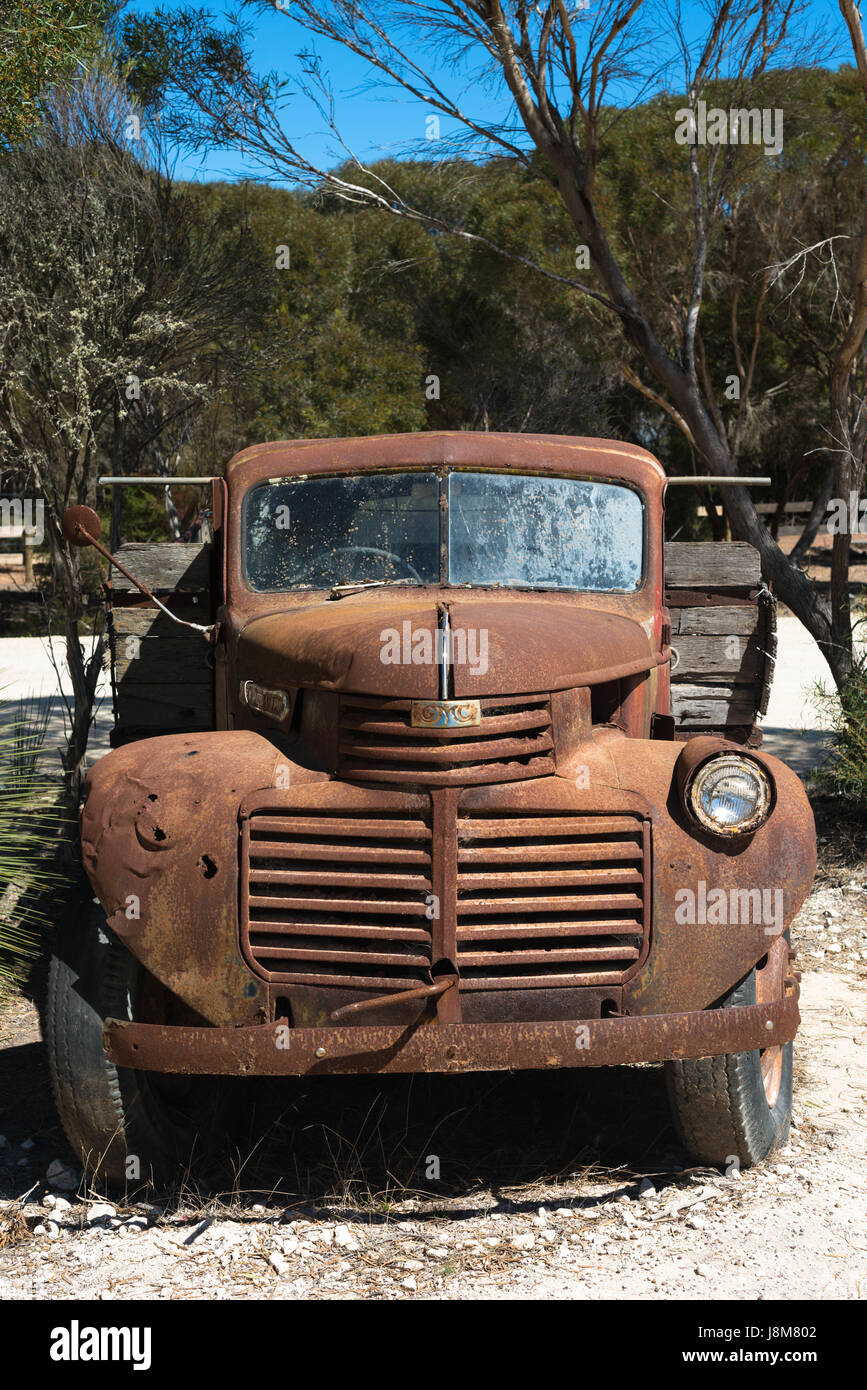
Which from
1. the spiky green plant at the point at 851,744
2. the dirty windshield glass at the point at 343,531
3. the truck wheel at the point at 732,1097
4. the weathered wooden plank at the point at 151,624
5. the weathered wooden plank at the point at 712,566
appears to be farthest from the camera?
the spiky green plant at the point at 851,744

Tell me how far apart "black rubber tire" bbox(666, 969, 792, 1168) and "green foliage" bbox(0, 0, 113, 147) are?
6446 mm

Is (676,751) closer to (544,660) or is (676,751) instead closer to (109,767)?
(544,660)

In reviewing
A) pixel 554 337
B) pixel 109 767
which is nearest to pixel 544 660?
pixel 109 767

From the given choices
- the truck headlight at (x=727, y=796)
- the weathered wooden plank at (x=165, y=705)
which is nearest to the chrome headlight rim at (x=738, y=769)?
the truck headlight at (x=727, y=796)

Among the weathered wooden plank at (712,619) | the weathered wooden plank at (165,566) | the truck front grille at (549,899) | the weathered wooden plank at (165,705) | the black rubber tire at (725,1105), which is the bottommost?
the black rubber tire at (725,1105)

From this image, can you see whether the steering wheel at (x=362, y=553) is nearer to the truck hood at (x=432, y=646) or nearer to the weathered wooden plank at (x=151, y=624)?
the truck hood at (x=432, y=646)

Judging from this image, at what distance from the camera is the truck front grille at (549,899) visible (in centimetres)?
344

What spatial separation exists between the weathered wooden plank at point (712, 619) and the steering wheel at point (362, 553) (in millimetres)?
2262

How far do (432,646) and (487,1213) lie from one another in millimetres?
1675

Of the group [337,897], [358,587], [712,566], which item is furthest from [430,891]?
[712,566]

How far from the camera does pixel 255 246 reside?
12641 mm

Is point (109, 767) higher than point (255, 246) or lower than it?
lower

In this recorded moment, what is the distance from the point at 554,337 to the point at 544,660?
1995 centimetres

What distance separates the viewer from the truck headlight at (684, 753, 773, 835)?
3.52 meters
